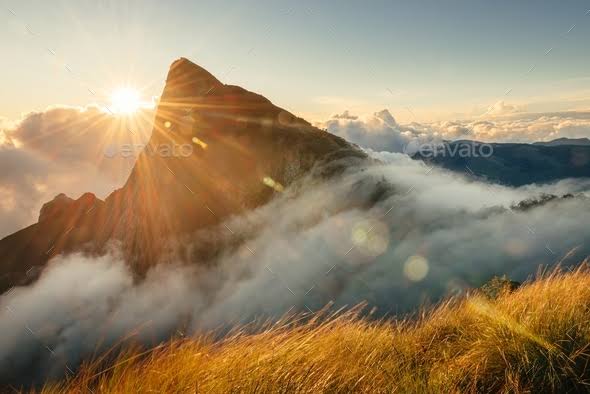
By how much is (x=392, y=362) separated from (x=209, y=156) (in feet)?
404

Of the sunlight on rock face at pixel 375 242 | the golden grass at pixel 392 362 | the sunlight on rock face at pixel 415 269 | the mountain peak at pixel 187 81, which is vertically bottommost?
the sunlight on rock face at pixel 415 269

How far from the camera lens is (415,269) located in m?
186

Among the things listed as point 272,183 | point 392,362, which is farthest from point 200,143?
point 392,362

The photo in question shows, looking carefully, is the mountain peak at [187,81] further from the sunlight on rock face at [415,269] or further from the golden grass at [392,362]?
the golden grass at [392,362]

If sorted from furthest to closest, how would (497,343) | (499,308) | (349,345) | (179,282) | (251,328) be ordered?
(179,282)
(251,328)
(499,308)
(349,345)
(497,343)

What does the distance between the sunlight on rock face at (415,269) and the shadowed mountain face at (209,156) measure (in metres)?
76.3

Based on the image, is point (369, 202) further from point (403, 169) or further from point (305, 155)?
point (403, 169)

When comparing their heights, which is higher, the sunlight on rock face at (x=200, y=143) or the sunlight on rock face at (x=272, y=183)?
the sunlight on rock face at (x=200, y=143)

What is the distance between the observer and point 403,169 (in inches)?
6678

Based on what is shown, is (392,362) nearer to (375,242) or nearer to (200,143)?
(200,143)

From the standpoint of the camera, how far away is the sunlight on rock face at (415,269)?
173 m

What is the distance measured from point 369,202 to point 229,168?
4430 centimetres

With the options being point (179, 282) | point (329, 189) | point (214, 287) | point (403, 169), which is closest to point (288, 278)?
point (214, 287)

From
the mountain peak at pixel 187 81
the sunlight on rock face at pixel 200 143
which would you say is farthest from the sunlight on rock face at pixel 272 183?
the mountain peak at pixel 187 81
